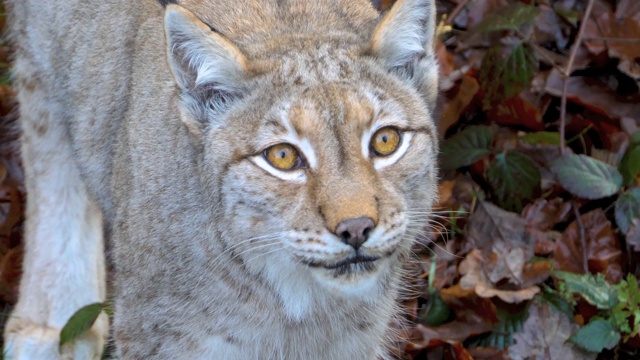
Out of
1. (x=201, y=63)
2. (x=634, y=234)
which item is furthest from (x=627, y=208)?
(x=201, y=63)

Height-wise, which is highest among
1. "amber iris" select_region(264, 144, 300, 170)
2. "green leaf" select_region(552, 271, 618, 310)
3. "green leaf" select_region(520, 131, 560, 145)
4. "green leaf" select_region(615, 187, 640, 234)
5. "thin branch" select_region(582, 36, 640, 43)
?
"thin branch" select_region(582, 36, 640, 43)

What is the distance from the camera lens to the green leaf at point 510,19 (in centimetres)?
539

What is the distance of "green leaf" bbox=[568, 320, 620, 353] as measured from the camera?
15.5 feet

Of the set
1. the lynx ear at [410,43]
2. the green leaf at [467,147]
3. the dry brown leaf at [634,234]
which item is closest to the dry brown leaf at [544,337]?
the dry brown leaf at [634,234]

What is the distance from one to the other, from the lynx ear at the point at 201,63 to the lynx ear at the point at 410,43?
0.49 meters

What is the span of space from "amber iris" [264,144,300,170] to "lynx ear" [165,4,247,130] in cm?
29

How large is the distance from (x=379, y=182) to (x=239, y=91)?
0.61 m

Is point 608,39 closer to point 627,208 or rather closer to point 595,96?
point 595,96

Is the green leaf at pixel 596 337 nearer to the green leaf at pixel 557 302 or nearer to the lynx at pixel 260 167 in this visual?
the green leaf at pixel 557 302

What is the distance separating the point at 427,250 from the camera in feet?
18.3

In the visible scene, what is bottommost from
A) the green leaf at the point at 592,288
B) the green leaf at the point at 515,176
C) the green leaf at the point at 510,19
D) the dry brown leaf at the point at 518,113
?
the green leaf at the point at 592,288

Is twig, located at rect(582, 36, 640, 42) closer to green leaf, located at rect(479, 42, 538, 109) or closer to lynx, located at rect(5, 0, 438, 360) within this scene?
green leaf, located at rect(479, 42, 538, 109)

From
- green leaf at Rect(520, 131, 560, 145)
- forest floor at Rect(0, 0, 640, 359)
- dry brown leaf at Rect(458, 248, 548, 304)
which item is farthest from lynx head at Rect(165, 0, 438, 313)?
green leaf at Rect(520, 131, 560, 145)

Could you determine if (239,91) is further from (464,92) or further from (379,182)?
(464,92)
